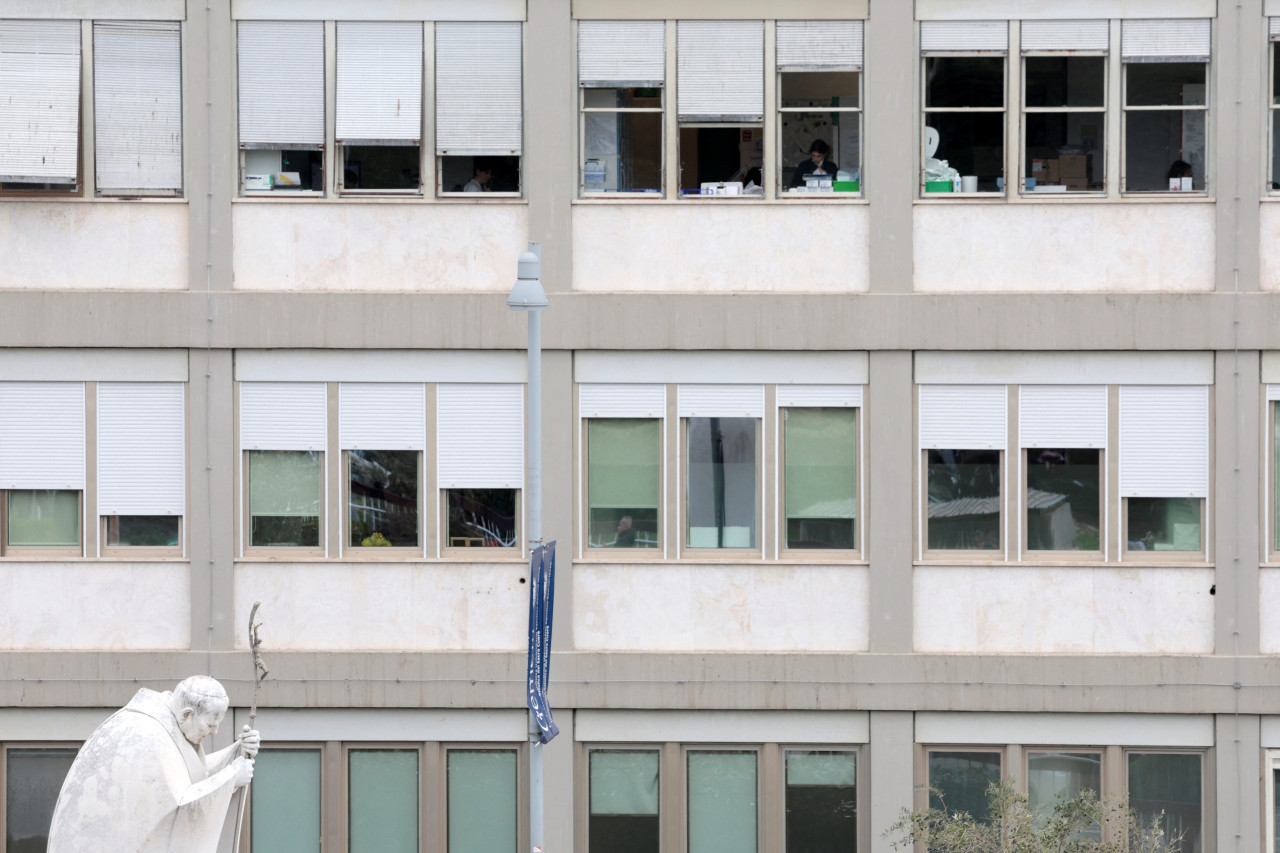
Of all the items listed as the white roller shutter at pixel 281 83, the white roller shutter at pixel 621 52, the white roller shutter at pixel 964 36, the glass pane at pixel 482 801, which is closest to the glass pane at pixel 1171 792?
the glass pane at pixel 482 801

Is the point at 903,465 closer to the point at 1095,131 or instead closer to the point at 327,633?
the point at 1095,131

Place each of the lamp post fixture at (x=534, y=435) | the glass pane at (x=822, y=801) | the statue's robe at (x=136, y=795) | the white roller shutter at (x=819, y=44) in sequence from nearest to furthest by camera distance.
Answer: the statue's robe at (x=136, y=795)
the lamp post fixture at (x=534, y=435)
the white roller shutter at (x=819, y=44)
the glass pane at (x=822, y=801)

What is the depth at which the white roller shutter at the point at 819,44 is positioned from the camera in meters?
17.5

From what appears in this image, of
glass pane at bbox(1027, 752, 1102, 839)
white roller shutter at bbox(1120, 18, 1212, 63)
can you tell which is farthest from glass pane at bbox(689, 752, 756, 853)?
white roller shutter at bbox(1120, 18, 1212, 63)

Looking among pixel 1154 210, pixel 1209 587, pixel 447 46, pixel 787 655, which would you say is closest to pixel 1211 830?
pixel 1209 587

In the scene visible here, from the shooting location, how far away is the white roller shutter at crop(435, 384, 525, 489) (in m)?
17.7

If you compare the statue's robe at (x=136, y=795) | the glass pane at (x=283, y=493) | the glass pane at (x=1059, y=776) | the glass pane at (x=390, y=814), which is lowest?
the glass pane at (x=390, y=814)

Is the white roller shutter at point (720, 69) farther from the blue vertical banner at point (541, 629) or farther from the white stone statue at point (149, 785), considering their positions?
the white stone statue at point (149, 785)

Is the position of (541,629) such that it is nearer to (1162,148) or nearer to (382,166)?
(382,166)

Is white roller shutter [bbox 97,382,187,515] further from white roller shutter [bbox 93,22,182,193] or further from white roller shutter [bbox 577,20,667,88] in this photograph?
white roller shutter [bbox 577,20,667,88]

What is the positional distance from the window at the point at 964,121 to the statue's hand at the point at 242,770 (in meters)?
10.1

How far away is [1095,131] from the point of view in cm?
1762

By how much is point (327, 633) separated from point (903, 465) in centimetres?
658

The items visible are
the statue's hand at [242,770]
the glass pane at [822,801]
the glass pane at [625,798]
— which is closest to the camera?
the statue's hand at [242,770]
